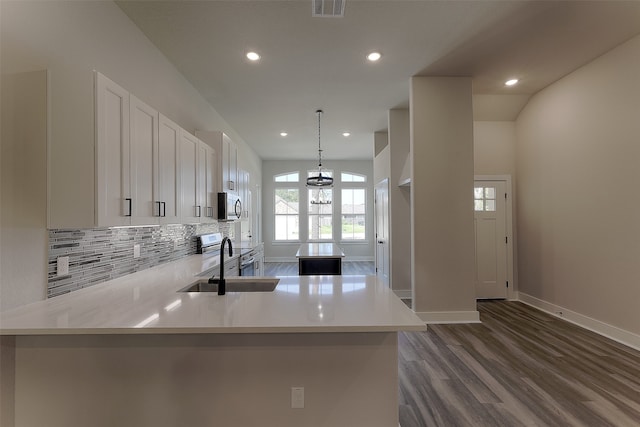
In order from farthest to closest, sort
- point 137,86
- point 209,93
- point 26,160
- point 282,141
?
point 282,141 → point 209,93 → point 137,86 → point 26,160

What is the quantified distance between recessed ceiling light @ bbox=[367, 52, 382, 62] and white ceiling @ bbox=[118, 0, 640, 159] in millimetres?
89

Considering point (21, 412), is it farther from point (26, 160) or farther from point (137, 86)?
point (137, 86)

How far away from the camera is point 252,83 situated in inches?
148

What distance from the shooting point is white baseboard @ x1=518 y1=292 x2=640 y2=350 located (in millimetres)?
2912

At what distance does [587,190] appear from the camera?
134 inches

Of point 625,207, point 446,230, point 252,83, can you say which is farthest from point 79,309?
point 625,207

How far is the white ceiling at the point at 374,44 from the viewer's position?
8.01ft

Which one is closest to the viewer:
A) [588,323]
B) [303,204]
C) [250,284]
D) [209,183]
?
[250,284]

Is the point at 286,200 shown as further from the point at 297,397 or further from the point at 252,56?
the point at 297,397

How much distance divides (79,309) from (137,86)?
2.08 metres

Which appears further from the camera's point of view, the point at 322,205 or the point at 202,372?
the point at 322,205

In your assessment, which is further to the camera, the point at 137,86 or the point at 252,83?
the point at 252,83

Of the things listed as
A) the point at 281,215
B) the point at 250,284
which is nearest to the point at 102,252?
the point at 250,284

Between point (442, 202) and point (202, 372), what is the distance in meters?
3.24
